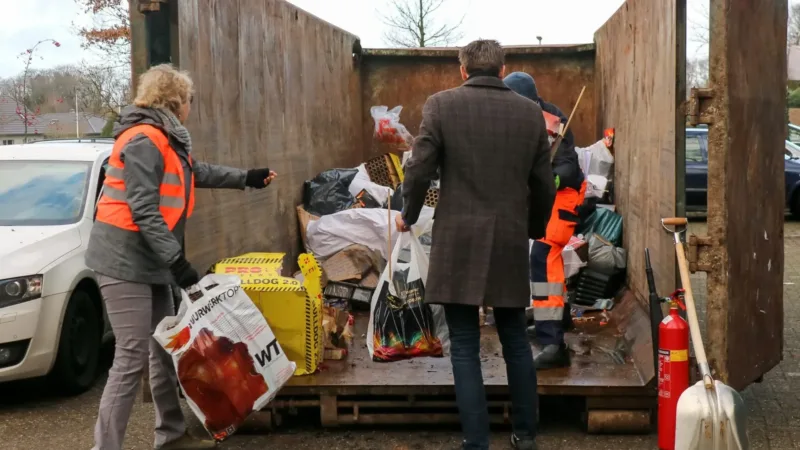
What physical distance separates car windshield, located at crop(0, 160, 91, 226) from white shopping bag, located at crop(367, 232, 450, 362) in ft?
7.18

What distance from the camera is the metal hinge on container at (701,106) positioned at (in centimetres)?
392

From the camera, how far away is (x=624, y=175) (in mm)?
6941

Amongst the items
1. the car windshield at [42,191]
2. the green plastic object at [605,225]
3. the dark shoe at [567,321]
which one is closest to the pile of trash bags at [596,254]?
the green plastic object at [605,225]

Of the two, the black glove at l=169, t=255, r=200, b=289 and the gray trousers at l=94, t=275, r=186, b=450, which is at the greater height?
the black glove at l=169, t=255, r=200, b=289

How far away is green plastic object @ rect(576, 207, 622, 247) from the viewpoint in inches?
278

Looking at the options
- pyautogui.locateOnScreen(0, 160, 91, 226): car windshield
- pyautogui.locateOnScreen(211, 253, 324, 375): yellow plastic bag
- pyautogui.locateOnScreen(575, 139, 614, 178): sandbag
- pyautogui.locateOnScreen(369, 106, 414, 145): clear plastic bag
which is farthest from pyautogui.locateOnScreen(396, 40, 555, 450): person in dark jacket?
pyautogui.locateOnScreen(369, 106, 414, 145): clear plastic bag

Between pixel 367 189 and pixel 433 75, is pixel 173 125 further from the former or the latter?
pixel 433 75

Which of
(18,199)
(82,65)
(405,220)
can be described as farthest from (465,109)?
(82,65)

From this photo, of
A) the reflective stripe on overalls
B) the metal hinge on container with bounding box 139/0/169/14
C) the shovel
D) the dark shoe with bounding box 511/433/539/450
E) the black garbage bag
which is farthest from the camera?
the black garbage bag

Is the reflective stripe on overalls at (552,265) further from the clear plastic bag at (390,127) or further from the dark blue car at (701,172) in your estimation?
the dark blue car at (701,172)

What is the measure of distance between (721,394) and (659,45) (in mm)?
2346

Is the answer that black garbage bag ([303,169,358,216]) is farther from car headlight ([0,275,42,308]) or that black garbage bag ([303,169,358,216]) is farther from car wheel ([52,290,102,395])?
car headlight ([0,275,42,308])

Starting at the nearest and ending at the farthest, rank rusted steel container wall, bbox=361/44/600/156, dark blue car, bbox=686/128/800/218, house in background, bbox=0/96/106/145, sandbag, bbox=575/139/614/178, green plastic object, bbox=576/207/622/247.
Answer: green plastic object, bbox=576/207/622/247 → sandbag, bbox=575/139/614/178 → rusted steel container wall, bbox=361/44/600/156 → dark blue car, bbox=686/128/800/218 → house in background, bbox=0/96/106/145

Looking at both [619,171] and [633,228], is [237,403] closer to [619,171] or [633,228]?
[633,228]
